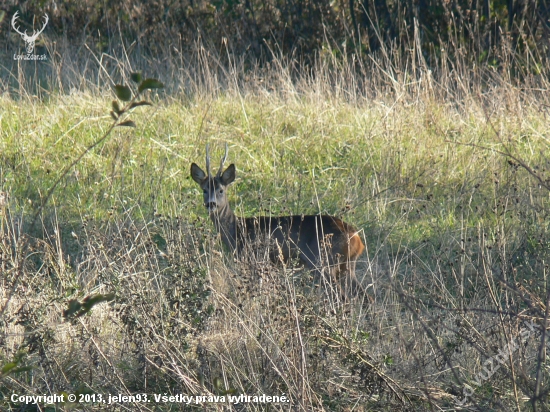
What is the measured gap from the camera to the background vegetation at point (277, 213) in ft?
11.3

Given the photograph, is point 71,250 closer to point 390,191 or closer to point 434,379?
point 390,191

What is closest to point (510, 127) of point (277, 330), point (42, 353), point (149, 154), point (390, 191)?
point (390, 191)

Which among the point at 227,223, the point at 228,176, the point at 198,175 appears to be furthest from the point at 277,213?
the point at 198,175

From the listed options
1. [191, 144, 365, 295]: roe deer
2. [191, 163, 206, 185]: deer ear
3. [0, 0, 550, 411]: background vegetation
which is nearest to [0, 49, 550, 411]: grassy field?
[0, 0, 550, 411]: background vegetation

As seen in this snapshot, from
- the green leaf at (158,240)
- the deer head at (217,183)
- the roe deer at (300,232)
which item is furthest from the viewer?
the deer head at (217,183)

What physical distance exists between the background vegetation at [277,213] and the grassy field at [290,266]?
0.02 metres

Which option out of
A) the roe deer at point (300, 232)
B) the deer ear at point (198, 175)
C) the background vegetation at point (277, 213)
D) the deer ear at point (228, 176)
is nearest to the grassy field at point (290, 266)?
the background vegetation at point (277, 213)

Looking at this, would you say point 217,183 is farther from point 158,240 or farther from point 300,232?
point 300,232

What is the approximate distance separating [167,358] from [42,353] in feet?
1.93

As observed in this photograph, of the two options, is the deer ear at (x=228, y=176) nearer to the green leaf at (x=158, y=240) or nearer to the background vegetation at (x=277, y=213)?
the background vegetation at (x=277, y=213)

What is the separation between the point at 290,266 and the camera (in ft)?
14.6

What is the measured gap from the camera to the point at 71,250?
19.7ft

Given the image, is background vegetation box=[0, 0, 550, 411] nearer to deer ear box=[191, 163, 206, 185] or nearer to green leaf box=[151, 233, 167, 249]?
green leaf box=[151, 233, 167, 249]

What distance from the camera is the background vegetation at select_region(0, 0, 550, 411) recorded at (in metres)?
3.45
